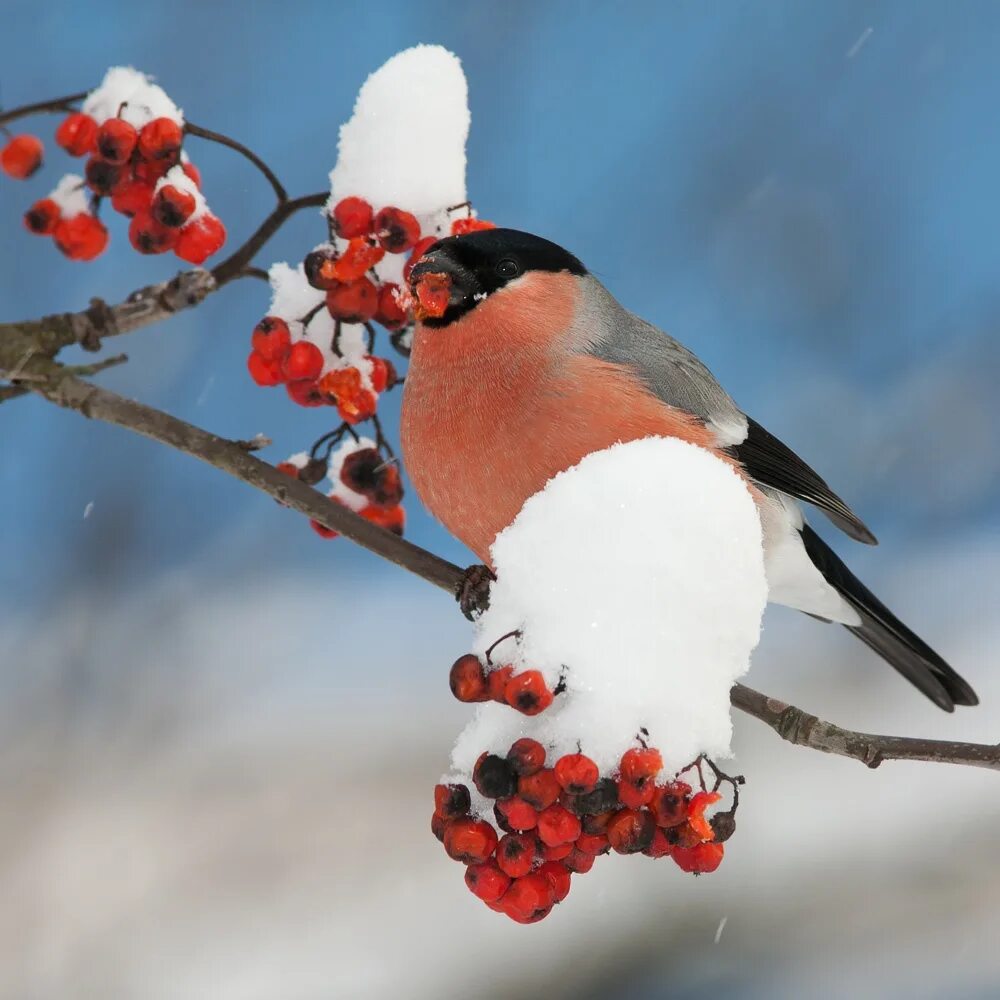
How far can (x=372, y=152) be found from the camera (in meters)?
1.16

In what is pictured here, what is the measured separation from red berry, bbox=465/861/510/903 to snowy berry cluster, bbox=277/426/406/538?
0.43 m

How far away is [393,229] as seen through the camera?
1.12m

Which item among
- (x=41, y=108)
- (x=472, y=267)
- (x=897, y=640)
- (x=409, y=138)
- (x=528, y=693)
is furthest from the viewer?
(x=897, y=640)

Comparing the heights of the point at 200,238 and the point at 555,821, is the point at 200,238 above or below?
above

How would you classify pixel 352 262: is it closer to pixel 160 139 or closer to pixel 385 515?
Answer: pixel 160 139

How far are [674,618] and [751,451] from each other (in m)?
0.68

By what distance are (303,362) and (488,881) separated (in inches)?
21.1

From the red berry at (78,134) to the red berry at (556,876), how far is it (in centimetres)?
71

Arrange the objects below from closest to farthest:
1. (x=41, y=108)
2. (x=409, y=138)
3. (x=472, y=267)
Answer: (x=41, y=108) < (x=409, y=138) < (x=472, y=267)


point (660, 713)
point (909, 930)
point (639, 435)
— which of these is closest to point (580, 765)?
point (660, 713)

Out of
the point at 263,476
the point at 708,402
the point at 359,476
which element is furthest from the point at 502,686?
the point at 708,402

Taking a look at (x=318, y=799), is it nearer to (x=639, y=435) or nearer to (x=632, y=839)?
(x=639, y=435)

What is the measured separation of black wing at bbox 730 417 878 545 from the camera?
4.72 feet

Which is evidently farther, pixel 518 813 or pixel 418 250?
pixel 418 250
